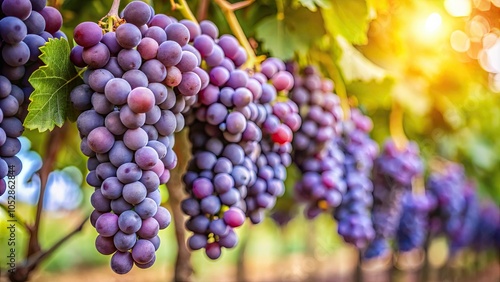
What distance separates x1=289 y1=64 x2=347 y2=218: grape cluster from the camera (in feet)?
3.39

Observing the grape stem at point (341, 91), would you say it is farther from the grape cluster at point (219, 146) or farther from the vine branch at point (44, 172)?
the vine branch at point (44, 172)

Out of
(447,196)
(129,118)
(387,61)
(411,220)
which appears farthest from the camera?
(447,196)

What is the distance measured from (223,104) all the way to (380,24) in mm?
795

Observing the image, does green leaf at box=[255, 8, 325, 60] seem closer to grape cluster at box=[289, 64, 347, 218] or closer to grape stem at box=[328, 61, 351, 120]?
grape cluster at box=[289, 64, 347, 218]

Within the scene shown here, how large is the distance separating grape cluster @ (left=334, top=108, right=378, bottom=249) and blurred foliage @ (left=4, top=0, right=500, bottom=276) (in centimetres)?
12

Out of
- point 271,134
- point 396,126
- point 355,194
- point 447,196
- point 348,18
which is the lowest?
point 447,196

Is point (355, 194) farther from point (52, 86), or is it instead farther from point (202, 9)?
point (52, 86)

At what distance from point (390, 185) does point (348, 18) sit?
721 mm

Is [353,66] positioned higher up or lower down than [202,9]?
lower down

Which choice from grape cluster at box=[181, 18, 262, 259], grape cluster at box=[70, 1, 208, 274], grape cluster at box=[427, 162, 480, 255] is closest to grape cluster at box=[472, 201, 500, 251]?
grape cluster at box=[427, 162, 480, 255]

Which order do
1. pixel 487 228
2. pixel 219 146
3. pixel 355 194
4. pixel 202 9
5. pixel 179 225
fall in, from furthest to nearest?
1. pixel 487 228
2. pixel 179 225
3. pixel 355 194
4. pixel 202 9
5. pixel 219 146

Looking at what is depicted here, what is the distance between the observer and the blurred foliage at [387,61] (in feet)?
3.30

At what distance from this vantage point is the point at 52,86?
0.62m

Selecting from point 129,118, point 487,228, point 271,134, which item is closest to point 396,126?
point 271,134
